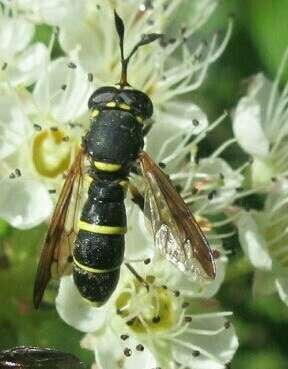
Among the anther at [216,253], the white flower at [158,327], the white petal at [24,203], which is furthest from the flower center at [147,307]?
the white petal at [24,203]

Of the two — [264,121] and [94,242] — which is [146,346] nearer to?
[94,242]

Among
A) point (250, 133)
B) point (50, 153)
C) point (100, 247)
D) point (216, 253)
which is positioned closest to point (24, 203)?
point (50, 153)

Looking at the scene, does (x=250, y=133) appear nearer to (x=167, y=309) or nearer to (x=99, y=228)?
(x=167, y=309)

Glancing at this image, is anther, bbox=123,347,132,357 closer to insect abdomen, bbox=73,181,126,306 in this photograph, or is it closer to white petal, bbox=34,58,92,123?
insect abdomen, bbox=73,181,126,306

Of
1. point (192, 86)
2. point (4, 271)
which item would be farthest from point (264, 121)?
point (4, 271)

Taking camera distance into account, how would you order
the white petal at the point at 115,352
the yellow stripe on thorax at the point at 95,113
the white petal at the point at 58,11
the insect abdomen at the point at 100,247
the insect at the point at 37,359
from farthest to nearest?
the white petal at the point at 58,11
the white petal at the point at 115,352
the yellow stripe on thorax at the point at 95,113
the insect abdomen at the point at 100,247
the insect at the point at 37,359

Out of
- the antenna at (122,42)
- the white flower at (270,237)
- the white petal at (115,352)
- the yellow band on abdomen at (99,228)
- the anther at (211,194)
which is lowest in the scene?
the white petal at (115,352)

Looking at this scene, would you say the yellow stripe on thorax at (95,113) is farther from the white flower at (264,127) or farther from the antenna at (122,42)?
the white flower at (264,127)

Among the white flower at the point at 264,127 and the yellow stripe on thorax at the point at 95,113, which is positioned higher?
the yellow stripe on thorax at the point at 95,113
